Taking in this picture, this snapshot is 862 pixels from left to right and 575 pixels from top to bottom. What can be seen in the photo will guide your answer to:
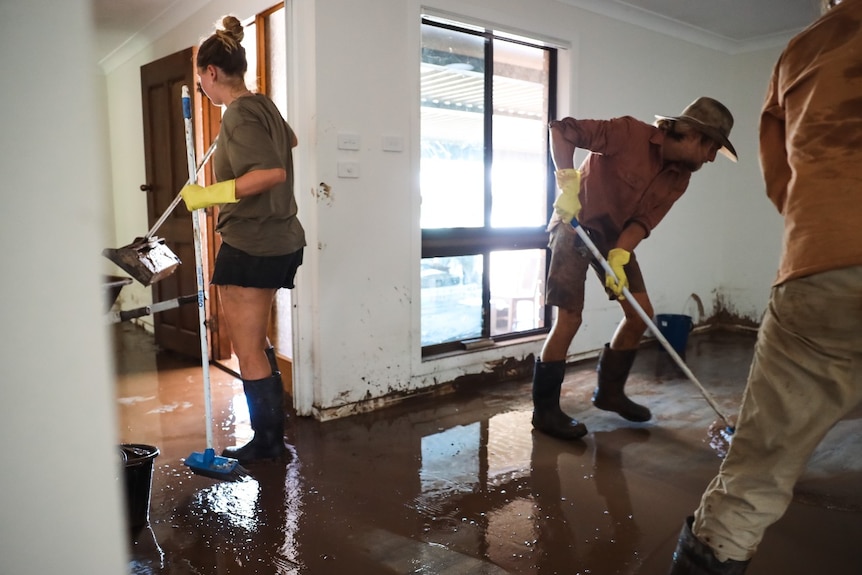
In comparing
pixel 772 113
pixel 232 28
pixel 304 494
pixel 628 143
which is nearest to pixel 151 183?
pixel 232 28

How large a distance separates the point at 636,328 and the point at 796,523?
1094 millimetres

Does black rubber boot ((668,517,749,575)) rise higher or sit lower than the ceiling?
lower

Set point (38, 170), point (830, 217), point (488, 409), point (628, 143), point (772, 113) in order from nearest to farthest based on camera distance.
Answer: point (38, 170), point (830, 217), point (772, 113), point (628, 143), point (488, 409)

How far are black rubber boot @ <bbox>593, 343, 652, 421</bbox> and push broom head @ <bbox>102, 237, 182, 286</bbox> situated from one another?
6.60 feet

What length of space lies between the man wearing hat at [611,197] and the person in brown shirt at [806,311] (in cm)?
121

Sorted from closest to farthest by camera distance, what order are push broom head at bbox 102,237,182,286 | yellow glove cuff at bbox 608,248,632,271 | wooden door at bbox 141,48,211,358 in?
push broom head at bbox 102,237,182,286 → yellow glove cuff at bbox 608,248,632,271 → wooden door at bbox 141,48,211,358

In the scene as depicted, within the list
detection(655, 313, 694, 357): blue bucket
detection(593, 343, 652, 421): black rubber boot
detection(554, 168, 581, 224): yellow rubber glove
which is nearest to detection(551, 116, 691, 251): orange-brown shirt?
detection(554, 168, 581, 224): yellow rubber glove

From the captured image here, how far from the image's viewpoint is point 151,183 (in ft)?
14.2

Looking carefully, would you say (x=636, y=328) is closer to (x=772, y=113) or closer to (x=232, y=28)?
(x=772, y=113)

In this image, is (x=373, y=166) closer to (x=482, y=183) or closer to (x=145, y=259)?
(x=482, y=183)

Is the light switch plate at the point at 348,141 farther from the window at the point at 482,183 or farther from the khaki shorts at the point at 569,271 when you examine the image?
the khaki shorts at the point at 569,271

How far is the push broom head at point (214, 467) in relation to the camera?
217 cm

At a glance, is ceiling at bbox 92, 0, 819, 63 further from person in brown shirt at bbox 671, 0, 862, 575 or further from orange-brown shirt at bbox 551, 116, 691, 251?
person in brown shirt at bbox 671, 0, 862, 575

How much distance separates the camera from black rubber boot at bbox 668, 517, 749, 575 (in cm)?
136
